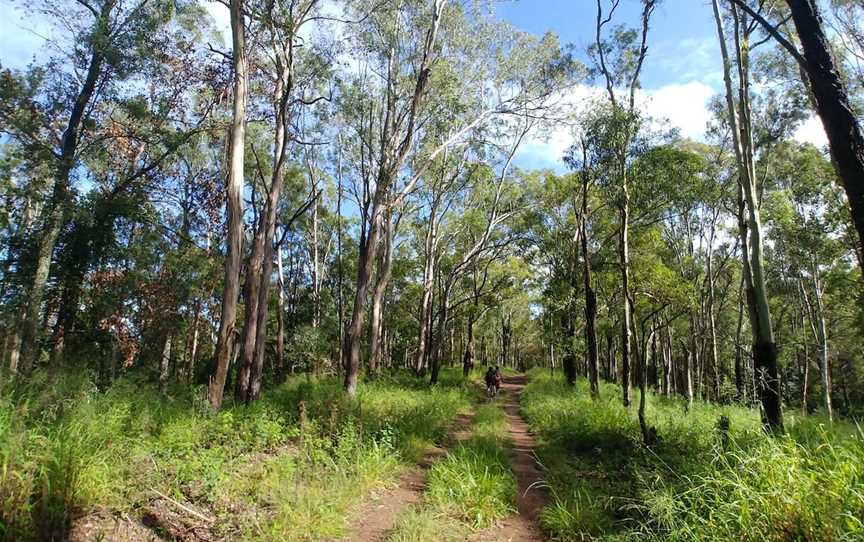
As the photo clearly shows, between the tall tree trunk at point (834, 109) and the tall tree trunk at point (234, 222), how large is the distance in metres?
8.51

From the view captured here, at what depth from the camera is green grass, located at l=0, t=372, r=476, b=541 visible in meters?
3.38

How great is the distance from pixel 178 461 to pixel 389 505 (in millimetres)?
2435

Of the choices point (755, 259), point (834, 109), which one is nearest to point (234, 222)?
point (834, 109)

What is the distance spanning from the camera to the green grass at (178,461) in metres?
3.38

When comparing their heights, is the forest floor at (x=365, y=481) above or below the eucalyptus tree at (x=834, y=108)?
below

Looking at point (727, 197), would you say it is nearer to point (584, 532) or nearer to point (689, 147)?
point (689, 147)

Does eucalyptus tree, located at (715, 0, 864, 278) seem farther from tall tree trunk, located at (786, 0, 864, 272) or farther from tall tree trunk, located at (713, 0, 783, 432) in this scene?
tall tree trunk, located at (713, 0, 783, 432)

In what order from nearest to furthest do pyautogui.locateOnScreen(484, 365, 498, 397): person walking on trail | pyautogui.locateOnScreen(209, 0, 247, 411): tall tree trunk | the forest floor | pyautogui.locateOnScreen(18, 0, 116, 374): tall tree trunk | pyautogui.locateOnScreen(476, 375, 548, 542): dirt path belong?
the forest floor → pyautogui.locateOnScreen(476, 375, 548, 542): dirt path → pyautogui.locateOnScreen(209, 0, 247, 411): tall tree trunk → pyautogui.locateOnScreen(18, 0, 116, 374): tall tree trunk → pyautogui.locateOnScreen(484, 365, 498, 397): person walking on trail

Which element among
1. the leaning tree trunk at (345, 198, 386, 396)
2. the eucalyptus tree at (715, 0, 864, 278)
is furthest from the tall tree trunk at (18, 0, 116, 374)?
the eucalyptus tree at (715, 0, 864, 278)

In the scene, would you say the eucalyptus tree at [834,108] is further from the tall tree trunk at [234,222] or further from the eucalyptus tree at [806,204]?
the eucalyptus tree at [806,204]

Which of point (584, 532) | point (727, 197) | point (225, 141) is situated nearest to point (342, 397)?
point (584, 532)

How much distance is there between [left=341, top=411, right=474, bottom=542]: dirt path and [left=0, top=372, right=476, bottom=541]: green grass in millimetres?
159

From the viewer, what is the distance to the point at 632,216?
1661 cm

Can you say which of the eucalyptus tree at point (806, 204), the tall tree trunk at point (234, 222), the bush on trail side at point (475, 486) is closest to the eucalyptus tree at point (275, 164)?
the tall tree trunk at point (234, 222)
